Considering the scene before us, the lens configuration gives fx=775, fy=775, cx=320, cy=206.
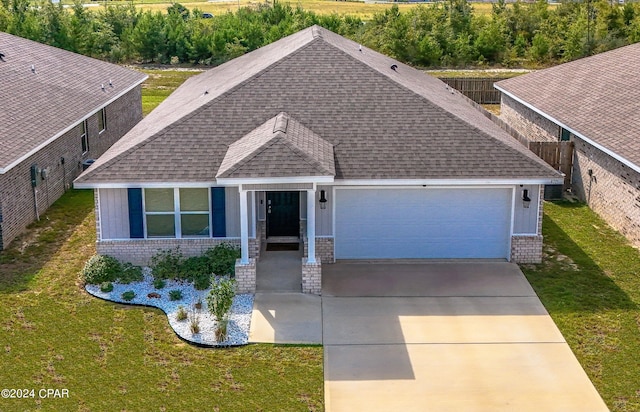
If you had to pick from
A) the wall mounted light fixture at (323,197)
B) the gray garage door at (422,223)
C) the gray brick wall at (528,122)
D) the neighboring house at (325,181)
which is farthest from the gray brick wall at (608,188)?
the wall mounted light fixture at (323,197)

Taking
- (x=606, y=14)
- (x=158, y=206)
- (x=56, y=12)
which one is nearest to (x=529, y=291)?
(x=158, y=206)

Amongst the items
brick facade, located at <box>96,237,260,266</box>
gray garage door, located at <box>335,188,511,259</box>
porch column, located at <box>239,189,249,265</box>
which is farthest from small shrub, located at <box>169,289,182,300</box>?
gray garage door, located at <box>335,188,511,259</box>

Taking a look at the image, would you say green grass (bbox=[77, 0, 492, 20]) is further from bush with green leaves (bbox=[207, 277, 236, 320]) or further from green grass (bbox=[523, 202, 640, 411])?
bush with green leaves (bbox=[207, 277, 236, 320])

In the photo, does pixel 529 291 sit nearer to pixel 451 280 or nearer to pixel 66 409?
pixel 451 280

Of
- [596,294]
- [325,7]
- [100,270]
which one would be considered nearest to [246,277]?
[100,270]

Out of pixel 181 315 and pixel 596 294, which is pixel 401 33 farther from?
pixel 181 315
